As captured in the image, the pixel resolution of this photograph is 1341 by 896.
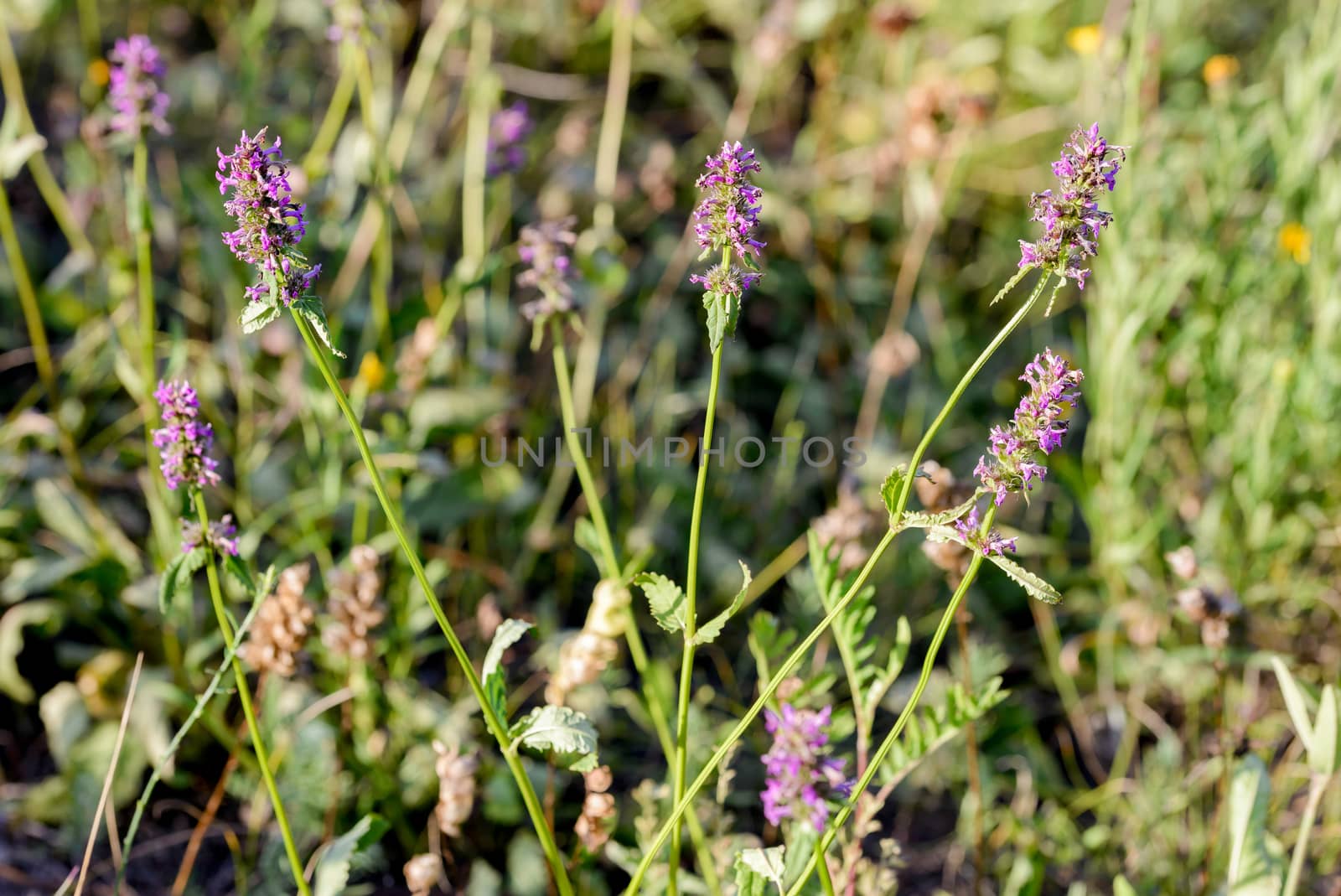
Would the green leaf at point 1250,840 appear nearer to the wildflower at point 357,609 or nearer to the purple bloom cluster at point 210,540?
the wildflower at point 357,609

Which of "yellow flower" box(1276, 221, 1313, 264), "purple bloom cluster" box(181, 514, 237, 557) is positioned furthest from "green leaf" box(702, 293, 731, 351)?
"yellow flower" box(1276, 221, 1313, 264)

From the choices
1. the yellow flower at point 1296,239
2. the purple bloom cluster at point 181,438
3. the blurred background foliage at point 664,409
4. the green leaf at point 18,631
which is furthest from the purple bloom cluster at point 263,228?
the yellow flower at point 1296,239

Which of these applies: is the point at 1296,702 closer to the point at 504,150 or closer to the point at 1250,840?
→ the point at 1250,840

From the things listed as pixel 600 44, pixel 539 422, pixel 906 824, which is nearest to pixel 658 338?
pixel 539 422

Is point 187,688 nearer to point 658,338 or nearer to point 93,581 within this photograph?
point 93,581

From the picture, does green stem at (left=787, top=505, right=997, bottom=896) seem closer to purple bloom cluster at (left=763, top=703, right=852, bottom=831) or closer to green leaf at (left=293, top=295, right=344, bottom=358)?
purple bloom cluster at (left=763, top=703, right=852, bottom=831)
